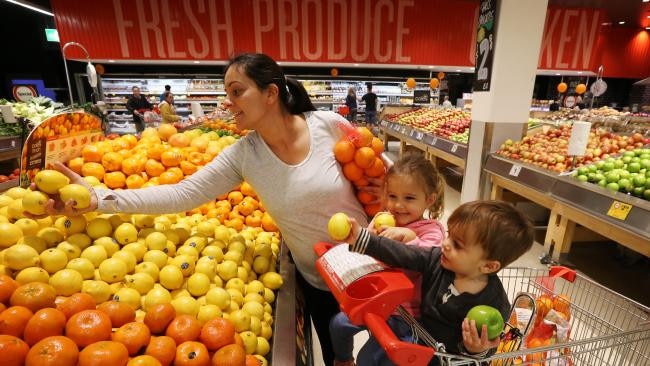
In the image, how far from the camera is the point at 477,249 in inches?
45.1

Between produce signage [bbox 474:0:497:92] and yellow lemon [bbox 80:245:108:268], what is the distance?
4.01m

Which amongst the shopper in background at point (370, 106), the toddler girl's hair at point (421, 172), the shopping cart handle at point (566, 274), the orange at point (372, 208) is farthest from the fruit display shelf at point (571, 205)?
the shopper in background at point (370, 106)

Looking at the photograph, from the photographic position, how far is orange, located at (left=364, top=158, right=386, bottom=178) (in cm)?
161

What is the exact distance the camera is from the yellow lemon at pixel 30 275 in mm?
1108

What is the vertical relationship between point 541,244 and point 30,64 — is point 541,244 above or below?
below

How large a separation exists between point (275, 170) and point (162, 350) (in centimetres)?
80

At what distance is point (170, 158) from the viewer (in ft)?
7.23

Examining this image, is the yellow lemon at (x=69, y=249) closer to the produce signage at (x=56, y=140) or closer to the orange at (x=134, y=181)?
the produce signage at (x=56, y=140)

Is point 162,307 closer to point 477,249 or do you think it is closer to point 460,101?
point 477,249

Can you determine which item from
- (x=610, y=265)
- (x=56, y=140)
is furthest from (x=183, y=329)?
(x=610, y=265)

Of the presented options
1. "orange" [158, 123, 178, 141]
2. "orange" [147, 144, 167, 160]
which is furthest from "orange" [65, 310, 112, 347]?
"orange" [158, 123, 178, 141]

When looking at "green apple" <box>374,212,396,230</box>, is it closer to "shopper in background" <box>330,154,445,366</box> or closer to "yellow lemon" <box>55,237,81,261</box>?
"shopper in background" <box>330,154,445,366</box>

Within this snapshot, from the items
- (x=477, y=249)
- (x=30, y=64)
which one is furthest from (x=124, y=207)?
(x=30, y=64)

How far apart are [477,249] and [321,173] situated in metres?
0.70
